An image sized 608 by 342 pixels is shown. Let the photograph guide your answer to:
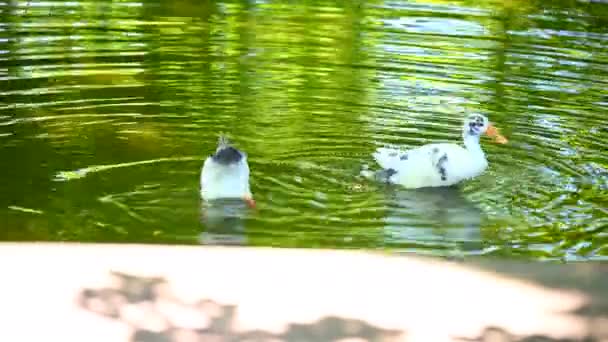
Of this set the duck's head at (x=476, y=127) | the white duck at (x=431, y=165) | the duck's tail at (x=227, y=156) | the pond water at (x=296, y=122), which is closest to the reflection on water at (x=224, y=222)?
the pond water at (x=296, y=122)

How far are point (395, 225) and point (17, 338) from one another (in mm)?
2372

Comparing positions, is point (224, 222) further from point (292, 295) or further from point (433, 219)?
point (292, 295)

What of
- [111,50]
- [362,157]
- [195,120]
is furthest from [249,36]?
[362,157]

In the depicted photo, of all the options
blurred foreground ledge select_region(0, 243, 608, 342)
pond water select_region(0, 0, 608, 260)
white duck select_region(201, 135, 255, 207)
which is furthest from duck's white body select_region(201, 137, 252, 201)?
blurred foreground ledge select_region(0, 243, 608, 342)

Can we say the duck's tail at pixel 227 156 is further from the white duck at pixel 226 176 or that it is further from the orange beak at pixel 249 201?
the orange beak at pixel 249 201

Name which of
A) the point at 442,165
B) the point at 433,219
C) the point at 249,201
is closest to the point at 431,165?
the point at 442,165

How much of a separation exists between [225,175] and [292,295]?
6.36 feet

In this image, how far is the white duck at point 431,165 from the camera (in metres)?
6.61

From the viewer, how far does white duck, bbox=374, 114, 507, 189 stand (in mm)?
6605

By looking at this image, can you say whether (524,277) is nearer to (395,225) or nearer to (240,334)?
(240,334)

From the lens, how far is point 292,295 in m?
4.27

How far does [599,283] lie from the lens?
4.28 meters

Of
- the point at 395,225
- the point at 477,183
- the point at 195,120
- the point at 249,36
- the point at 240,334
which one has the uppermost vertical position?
the point at 249,36

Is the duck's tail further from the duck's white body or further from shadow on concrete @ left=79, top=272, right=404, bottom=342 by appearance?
shadow on concrete @ left=79, top=272, right=404, bottom=342
